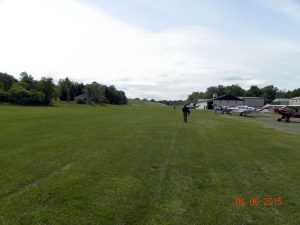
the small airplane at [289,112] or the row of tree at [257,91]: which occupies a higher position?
the row of tree at [257,91]

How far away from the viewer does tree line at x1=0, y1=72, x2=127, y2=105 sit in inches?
3915

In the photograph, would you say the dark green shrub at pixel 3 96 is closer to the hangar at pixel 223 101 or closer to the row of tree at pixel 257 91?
the hangar at pixel 223 101

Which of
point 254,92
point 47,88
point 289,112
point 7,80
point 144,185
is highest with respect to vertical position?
point 7,80

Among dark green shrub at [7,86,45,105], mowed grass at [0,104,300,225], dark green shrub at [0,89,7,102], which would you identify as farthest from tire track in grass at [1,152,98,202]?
dark green shrub at [0,89,7,102]

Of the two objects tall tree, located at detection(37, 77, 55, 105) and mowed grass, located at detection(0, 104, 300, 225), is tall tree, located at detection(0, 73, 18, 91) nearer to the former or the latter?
tall tree, located at detection(37, 77, 55, 105)

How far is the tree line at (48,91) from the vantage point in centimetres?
9944

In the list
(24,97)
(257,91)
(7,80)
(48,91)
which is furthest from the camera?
(257,91)

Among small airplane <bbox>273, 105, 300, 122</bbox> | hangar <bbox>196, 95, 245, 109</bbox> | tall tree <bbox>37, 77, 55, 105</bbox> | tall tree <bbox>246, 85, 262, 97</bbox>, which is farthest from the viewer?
tall tree <bbox>246, 85, 262, 97</bbox>

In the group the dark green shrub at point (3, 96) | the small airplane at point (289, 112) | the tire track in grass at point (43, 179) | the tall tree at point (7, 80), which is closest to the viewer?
the tire track in grass at point (43, 179)

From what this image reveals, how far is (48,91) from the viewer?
108 m

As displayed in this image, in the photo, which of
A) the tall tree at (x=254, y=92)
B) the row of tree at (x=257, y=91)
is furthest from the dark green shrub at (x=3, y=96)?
the tall tree at (x=254, y=92)

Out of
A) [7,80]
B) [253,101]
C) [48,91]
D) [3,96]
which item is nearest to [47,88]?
[48,91]

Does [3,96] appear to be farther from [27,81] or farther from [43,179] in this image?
[43,179]

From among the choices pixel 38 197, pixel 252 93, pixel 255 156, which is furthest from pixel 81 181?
pixel 252 93
